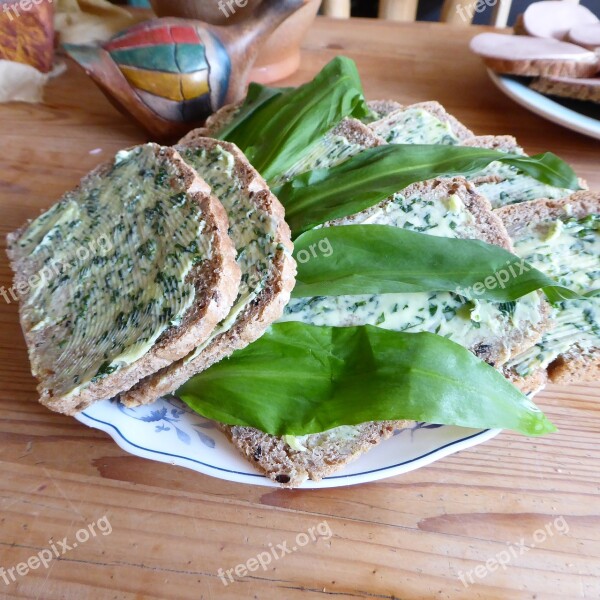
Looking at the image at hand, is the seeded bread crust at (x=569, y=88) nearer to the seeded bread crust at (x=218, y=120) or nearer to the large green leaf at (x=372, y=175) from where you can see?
the large green leaf at (x=372, y=175)

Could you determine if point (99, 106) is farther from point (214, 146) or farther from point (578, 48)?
point (578, 48)

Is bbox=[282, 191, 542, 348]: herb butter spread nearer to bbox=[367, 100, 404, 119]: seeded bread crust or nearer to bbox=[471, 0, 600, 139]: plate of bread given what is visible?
bbox=[367, 100, 404, 119]: seeded bread crust

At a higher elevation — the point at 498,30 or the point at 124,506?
the point at 498,30

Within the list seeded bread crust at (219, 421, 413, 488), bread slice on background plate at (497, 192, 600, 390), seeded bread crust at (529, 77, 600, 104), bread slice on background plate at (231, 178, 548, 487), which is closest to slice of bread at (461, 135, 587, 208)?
bread slice on background plate at (497, 192, 600, 390)

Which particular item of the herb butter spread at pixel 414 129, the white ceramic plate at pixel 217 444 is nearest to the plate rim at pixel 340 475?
the white ceramic plate at pixel 217 444

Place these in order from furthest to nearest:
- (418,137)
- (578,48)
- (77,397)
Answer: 1. (578,48)
2. (418,137)
3. (77,397)

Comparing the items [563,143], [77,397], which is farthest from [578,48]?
[77,397]
